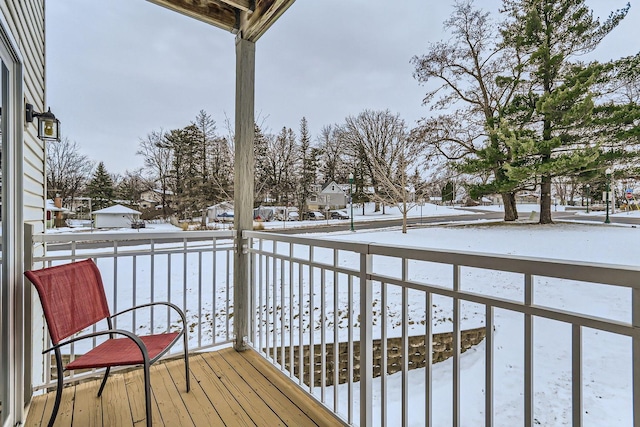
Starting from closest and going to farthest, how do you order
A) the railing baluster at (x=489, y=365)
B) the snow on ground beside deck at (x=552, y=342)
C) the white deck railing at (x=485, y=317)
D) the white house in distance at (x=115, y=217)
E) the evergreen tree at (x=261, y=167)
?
the white deck railing at (x=485, y=317), the railing baluster at (x=489, y=365), the snow on ground beside deck at (x=552, y=342), the white house in distance at (x=115, y=217), the evergreen tree at (x=261, y=167)

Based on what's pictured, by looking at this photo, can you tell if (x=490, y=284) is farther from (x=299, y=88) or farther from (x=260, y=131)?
(x=299, y=88)

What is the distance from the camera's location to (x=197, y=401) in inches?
71.4

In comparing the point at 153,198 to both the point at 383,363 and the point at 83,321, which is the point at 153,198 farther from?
the point at 383,363

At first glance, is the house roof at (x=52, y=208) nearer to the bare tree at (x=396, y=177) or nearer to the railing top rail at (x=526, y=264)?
the railing top rail at (x=526, y=264)

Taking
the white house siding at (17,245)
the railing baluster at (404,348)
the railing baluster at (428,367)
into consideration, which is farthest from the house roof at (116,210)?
the railing baluster at (428,367)

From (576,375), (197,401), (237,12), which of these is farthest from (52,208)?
(576,375)

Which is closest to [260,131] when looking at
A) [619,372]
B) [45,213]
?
[45,213]

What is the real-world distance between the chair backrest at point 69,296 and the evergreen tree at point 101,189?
110 cm

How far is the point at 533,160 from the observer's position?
2.89m

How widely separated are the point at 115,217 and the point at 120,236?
2.18 ft

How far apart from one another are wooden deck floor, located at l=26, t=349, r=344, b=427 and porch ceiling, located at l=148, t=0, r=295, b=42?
2.43 meters

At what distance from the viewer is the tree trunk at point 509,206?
9.86ft

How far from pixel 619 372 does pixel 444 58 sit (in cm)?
369

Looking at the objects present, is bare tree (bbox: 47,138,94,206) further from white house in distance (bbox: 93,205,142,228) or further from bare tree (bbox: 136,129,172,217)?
bare tree (bbox: 136,129,172,217)
